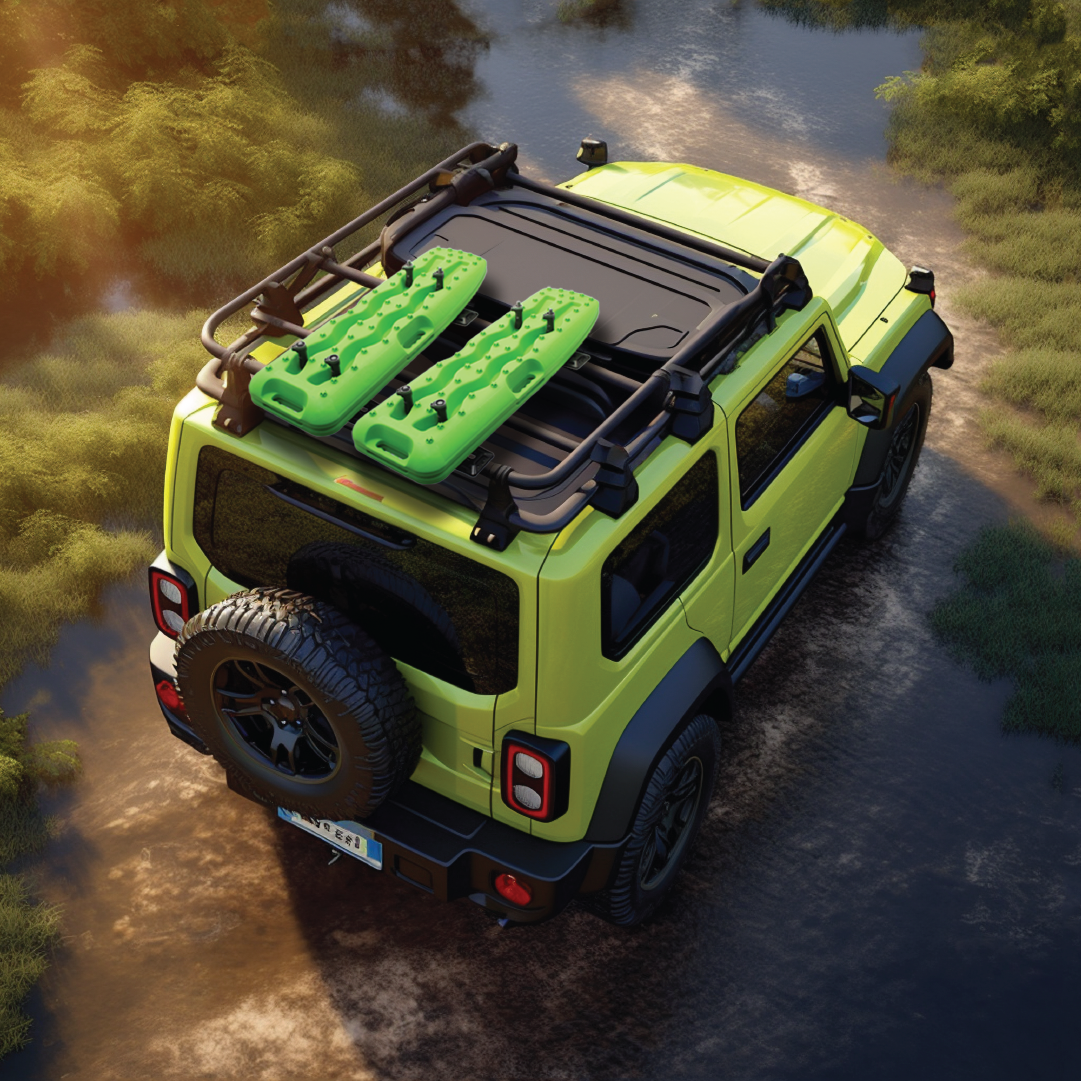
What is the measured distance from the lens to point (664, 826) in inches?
171

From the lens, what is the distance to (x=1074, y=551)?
6355 millimetres

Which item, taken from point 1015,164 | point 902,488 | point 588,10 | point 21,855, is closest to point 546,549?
point 21,855

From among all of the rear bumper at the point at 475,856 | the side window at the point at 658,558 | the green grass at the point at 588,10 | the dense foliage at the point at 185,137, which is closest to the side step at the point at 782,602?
the side window at the point at 658,558

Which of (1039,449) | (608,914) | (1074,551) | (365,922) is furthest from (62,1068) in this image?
(1039,449)

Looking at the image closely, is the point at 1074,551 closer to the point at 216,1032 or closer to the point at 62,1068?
the point at 216,1032

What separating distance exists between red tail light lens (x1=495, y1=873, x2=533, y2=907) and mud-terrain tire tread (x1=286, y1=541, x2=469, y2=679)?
72 cm

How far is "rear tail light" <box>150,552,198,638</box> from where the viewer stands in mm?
4031

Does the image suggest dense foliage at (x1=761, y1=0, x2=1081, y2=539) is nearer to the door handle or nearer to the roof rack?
the door handle

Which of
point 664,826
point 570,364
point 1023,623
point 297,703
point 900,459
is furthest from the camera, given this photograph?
point 900,459

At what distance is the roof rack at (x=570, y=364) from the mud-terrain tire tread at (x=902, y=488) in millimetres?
1758

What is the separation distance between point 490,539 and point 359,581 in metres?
0.64

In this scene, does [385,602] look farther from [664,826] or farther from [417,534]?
[664,826]

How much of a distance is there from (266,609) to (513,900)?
1282mm

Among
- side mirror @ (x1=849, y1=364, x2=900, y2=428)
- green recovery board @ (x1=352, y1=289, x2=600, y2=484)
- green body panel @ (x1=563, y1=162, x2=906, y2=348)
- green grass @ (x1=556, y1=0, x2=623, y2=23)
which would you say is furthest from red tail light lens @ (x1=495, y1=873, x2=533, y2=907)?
green grass @ (x1=556, y1=0, x2=623, y2=23)
